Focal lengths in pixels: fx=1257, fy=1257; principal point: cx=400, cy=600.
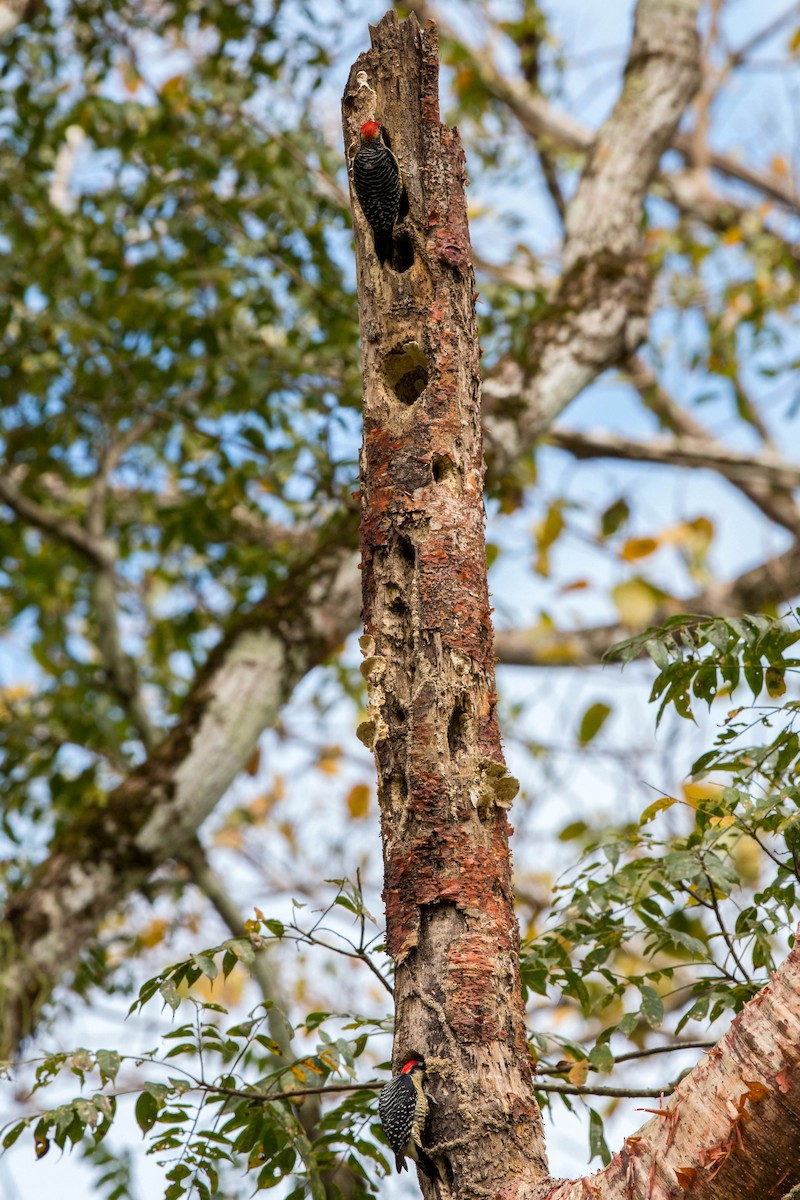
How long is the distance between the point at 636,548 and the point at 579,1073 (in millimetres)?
4764

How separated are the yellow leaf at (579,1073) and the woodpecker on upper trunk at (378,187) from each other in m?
1.36

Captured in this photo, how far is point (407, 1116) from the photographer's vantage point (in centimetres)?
155

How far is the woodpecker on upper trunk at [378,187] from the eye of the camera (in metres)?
2.04

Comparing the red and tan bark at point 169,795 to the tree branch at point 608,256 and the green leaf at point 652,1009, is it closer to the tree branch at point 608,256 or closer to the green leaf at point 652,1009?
the tree branch at point 608,256

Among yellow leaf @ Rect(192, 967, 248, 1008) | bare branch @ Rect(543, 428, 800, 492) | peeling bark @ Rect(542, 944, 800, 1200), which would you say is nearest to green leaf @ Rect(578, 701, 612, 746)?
bare branch @ Rect(543, 428, 800, 492)

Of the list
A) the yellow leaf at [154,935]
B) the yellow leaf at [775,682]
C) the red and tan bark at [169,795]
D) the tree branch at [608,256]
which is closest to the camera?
the yellow leaf at [775,682]

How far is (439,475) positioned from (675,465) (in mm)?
5501

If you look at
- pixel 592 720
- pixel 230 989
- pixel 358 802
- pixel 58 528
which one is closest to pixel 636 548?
pixel 592 720

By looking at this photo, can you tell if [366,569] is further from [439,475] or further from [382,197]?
[382,197]

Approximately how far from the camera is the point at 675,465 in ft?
23.6

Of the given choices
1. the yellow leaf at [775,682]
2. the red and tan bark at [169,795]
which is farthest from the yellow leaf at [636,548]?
the yellow leaf at [775,682]

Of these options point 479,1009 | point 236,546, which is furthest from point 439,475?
point 236,546

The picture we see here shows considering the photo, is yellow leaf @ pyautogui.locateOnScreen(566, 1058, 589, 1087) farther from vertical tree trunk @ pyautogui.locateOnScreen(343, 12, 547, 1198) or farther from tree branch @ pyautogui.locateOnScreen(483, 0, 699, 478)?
tree branch @ pyautogui.locateOnScreen(483, 0, 699, 478)

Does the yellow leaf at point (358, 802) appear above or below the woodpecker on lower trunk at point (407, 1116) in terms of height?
above
